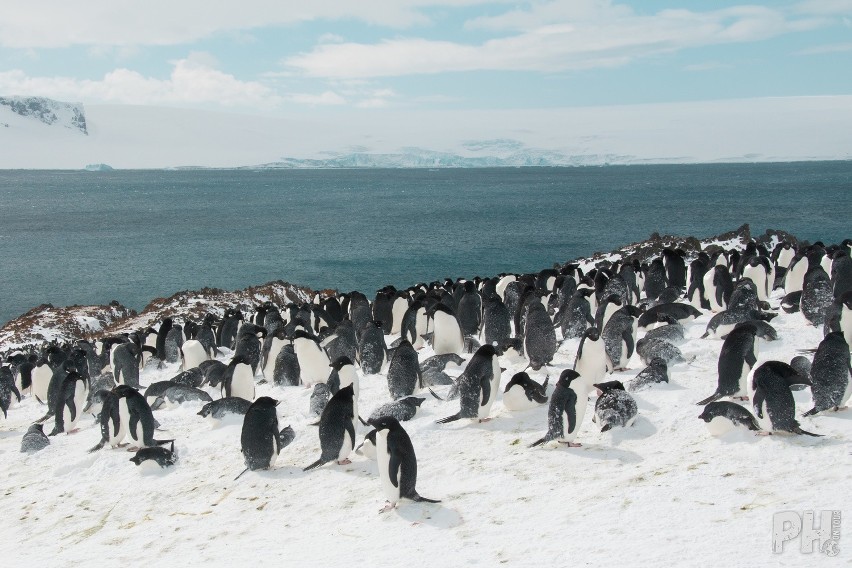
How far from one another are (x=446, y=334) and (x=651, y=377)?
4127 mm

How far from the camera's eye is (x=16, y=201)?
118 m

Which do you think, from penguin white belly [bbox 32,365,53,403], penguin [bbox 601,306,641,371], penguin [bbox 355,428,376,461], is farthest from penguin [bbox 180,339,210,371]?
penguin [bbox 601,306,641,371]

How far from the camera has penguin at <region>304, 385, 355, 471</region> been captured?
25.1ft

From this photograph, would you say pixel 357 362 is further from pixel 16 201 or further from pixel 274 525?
pixel 16 201

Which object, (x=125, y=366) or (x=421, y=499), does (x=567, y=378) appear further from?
(x=125, y=366)

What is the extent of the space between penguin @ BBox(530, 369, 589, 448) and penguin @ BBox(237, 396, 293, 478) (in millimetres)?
2798

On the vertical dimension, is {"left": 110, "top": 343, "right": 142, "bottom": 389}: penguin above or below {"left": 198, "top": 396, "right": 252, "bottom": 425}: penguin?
below

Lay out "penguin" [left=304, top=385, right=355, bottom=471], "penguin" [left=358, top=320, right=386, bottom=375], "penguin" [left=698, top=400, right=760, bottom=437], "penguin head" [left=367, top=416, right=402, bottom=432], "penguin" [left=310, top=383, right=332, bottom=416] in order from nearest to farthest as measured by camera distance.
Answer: "penguin head" [left=367, top=416, right=402, bottom=432] → "penguin" [left=698, top=400, right=760, bottom=437] → "penguin" [left=304, top=385, right=355, bottom=471] → "penguin" [left=310, top=383, right=332, bottom=416] → "penguin" [left=358, top=320, right=386, bottom=375]

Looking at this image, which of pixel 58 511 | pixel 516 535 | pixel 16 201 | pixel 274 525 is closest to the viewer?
pixel 516 535

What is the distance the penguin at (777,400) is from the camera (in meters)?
6.47

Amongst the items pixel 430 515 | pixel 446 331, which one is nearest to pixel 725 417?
pixel 430 515

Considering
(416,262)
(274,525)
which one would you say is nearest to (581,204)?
(416,262)

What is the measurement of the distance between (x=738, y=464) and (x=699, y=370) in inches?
124

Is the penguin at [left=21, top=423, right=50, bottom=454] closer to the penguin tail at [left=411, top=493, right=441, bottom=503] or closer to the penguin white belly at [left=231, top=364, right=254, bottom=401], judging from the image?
the penguin white belly at [left=231, top=364, right=254, bottom=401]
